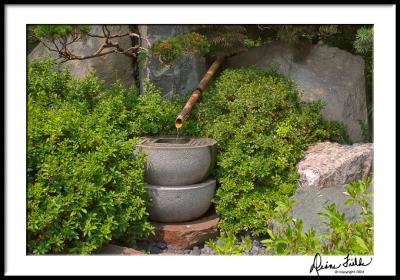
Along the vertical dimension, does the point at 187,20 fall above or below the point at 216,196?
above

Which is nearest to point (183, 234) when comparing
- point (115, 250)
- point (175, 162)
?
point (175, 162)

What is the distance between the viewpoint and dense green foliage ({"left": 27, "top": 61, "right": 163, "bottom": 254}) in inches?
139

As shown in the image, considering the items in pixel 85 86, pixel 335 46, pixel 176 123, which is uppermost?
pixel 335 46

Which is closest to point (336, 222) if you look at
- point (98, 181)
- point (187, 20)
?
point (187, 20)

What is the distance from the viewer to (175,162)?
441 cm

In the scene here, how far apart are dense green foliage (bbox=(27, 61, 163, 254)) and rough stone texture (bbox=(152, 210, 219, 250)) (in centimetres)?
20

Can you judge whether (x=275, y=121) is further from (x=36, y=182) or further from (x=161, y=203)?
(x=36, y=182)

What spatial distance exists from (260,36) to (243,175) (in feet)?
7.83

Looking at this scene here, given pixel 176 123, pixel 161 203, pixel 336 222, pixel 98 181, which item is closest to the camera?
pixel 336 222

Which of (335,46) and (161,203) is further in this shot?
(335,46)

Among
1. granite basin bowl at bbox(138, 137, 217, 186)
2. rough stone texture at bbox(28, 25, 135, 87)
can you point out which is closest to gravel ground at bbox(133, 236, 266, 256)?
granite basin bowl at bbox(138, 137, 217, 186)

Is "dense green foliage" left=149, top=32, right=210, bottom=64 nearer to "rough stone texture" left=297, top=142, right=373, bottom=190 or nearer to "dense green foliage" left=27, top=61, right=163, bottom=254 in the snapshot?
"dense green foliage" left=27, top=61, right=163, bottom=254

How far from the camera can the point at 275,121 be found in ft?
16.6

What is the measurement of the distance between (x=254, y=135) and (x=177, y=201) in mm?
1041
